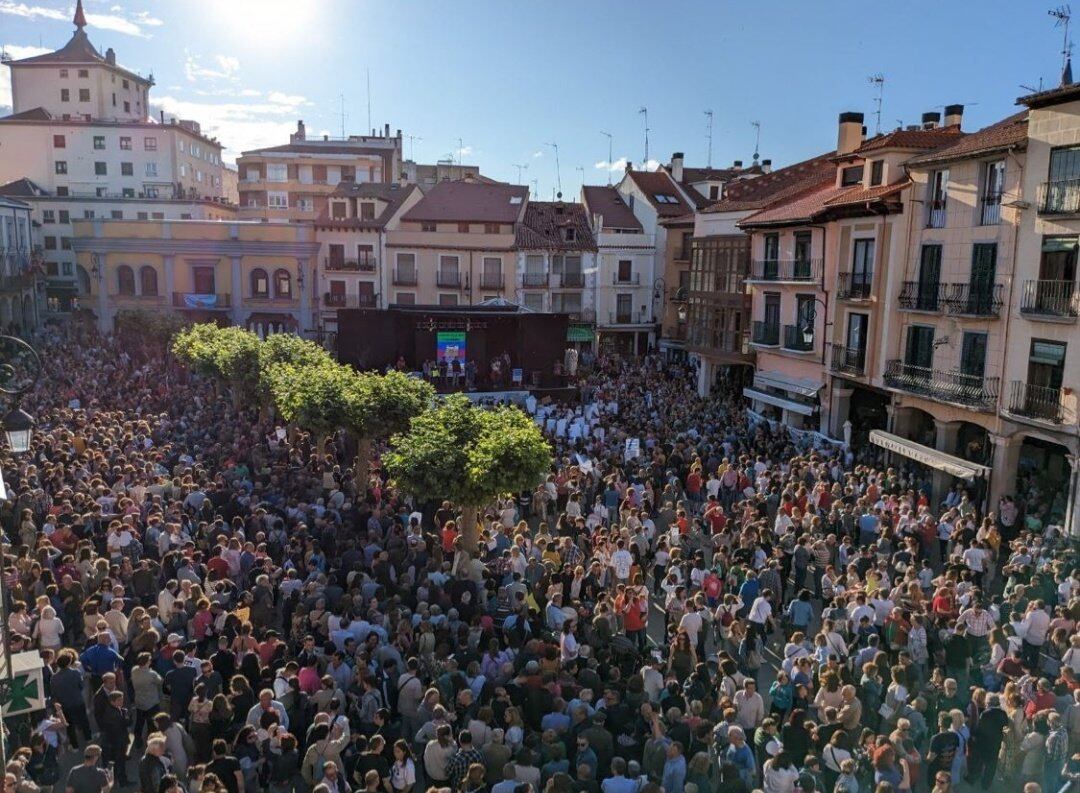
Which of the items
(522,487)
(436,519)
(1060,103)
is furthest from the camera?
(1060,103)

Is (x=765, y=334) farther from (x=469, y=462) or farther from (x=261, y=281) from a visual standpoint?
(x=261, y=281)

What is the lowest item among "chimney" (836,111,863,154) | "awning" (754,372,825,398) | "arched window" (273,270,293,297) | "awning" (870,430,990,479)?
"awning" (870,430,990,479)

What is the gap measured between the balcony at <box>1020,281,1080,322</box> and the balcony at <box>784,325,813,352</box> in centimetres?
886

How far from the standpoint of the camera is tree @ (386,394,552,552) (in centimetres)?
1555

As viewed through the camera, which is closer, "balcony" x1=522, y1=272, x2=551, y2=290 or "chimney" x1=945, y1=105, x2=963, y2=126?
"chimney" x1=945, y1=105, x2=963, y2=126

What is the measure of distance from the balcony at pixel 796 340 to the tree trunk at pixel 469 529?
17.1 m

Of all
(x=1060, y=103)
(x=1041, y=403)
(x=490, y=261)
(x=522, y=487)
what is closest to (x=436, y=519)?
(x=522, y=487)

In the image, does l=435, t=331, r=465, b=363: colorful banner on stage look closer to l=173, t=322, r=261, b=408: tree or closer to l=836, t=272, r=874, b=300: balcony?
l=173, t=322, r=261, b=408: tree

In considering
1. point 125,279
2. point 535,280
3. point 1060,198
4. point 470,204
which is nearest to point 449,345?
point 535,280

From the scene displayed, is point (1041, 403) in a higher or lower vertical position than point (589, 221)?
lower

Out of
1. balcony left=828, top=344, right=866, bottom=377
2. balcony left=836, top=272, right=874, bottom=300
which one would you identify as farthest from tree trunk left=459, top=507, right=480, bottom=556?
balcony left=836, top=272, right=874, bottom=300

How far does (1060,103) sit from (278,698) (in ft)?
65.3

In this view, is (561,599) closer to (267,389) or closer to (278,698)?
(278,698)

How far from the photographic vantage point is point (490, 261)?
48.8m
